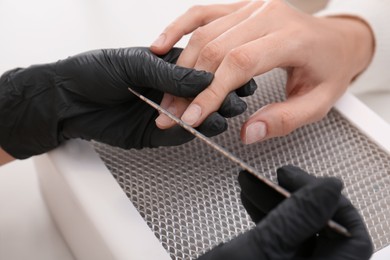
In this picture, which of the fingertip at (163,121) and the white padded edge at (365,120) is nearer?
the fingertip at (163,121)

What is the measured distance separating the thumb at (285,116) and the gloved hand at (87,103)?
1.4 inches

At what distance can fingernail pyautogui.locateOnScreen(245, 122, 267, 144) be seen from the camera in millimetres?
619

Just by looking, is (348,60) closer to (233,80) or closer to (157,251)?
(233,80)

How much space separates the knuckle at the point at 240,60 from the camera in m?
0.61

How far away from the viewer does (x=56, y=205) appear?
2.41 ft

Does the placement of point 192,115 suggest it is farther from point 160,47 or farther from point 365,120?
point 365,120

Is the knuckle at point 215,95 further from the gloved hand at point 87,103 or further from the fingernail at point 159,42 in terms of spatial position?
the fingernail at point 159,42

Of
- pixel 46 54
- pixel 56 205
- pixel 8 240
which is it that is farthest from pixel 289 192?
pixel 46 54

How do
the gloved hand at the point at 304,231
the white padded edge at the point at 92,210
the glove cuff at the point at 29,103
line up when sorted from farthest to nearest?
1. the glove cuff at the point at 29,103
2. the white padded edge at the point at 92,210
3. the gloved hand at the point at 304,231

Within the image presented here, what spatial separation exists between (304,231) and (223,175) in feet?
0.85

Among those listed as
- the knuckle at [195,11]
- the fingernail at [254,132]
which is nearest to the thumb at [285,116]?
the fingernail at [254,132]

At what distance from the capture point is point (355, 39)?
2.71 ft

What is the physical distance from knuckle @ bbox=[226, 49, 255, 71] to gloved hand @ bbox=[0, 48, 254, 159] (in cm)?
4

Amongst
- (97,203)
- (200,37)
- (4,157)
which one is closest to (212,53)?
(200,37)
